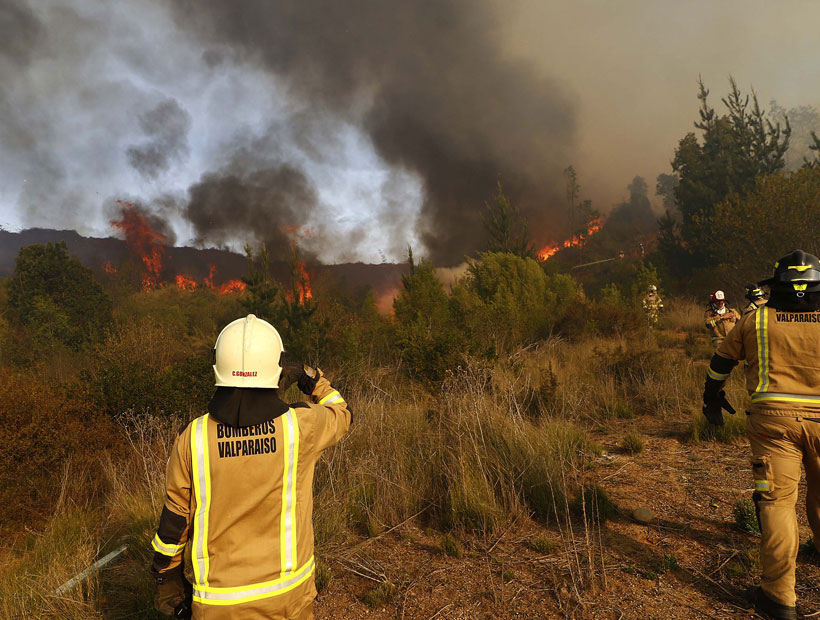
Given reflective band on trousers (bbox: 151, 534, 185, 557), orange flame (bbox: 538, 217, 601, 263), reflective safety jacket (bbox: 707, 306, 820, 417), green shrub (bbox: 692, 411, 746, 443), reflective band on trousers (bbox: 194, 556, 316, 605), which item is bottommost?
green shrub (bbox: 692, 411, 746, 443)

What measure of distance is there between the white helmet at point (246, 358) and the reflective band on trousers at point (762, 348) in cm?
289

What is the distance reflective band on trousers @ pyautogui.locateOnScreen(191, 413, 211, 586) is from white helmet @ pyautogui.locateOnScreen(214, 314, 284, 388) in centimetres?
21

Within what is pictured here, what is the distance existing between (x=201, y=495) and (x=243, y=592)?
0.41m

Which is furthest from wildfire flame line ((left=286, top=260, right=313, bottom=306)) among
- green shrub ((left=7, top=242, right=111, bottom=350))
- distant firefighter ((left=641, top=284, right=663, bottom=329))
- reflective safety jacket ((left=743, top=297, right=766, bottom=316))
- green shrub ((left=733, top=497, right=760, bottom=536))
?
green shrub ((left=733, top=497, right=760, bottom=536))

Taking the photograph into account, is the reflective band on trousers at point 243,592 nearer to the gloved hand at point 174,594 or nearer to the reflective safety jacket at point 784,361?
the gloved hand at point 174,594

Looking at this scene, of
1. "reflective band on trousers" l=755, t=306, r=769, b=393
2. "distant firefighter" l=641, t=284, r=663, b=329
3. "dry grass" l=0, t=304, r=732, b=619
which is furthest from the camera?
"distant firefighter" l=641, t=284, r=663, b=329

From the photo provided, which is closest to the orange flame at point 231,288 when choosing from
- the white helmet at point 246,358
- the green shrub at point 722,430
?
the green shrub at point 722,430

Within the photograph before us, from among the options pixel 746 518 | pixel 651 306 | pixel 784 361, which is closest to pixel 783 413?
pixel 784 361

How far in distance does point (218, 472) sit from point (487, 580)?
232 centimetres

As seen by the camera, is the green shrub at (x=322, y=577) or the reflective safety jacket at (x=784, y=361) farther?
the green shrub at (x=322, y=577)

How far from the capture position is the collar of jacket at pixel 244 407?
1.80m

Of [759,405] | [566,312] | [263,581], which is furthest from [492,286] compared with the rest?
[263,581]

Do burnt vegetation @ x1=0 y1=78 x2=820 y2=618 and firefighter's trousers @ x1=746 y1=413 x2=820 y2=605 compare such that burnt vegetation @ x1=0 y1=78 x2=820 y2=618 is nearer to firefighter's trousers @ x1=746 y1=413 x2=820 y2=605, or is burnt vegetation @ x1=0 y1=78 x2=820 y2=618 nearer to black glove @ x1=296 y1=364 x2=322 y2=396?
firefighter's trousers @ x1=746 y1=413 x2=820 y2=605

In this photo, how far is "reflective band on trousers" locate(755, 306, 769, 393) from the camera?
9.46ft
